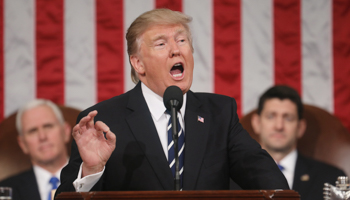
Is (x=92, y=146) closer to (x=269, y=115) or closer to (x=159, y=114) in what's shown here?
(x=159, y=114)

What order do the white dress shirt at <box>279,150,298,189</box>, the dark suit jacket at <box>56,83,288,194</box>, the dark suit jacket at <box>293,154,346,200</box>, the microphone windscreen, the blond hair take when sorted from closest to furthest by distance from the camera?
1. the microphone windscreen
2. the dark suit jacket at <box>56,83,288,194</box>
3. the blond hair
4. the dark suit jacket at <box>293,154,346,200</box>
5. the white dress shirt at <box>279,150,298,189</box>

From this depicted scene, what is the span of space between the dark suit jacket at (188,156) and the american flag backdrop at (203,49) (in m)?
1.66

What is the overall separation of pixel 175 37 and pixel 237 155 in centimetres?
65

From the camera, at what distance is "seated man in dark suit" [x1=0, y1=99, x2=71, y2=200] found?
11.2 feet

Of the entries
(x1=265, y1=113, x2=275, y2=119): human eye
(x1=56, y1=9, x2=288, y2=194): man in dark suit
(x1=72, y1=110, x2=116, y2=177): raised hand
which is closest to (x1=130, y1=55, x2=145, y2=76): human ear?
(x1=56, y1=9, x2=288, y2=194): man in dark suit

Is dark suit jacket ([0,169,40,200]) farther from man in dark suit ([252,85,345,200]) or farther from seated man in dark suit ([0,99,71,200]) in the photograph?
man in dark suit ([252,85,345,200])

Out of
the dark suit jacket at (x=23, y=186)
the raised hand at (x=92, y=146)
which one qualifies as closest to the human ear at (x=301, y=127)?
the dark suit jacket at (x=23, y=186)

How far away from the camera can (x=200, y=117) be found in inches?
83.4

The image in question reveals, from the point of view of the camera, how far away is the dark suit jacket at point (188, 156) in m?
1.92

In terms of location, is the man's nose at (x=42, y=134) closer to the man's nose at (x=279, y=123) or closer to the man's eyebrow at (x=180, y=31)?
the man's eyebrow at (x=180, y=31)

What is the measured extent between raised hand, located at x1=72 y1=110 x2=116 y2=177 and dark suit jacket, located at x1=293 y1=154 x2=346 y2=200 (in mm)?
2080

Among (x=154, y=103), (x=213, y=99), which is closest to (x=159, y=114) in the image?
(x=154, y=103)

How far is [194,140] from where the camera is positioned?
2027mm

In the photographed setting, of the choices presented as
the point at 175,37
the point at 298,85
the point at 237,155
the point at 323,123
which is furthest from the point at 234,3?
the point at 237,155
